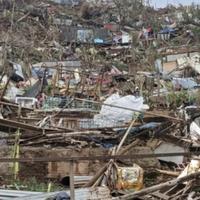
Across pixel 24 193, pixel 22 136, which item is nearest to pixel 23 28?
pixel 22 136

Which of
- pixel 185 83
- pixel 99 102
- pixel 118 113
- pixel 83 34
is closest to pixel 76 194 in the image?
pixel 99 102

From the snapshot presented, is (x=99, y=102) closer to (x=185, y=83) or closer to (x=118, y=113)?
(x=118, y=113)

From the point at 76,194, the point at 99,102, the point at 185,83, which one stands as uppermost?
the point at 185,83

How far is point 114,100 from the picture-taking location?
983 cm

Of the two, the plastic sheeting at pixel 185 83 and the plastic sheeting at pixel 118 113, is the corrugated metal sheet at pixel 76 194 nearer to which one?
the plastic sheeting at pixel 118 113

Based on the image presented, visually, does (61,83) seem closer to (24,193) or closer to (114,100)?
(114,100)

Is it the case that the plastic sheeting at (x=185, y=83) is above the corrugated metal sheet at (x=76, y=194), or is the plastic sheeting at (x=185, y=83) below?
above

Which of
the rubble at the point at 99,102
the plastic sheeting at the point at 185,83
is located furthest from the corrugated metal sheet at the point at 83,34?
the plastic sheeting at the point at 185,83

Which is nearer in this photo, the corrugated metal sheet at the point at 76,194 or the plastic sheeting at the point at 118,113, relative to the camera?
the corrugated metal sheet at the point at 76,194

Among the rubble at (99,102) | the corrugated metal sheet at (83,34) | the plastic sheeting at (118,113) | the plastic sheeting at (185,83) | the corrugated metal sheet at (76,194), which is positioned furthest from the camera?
the corrugated metal sheet at (83,34)

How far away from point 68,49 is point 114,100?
11425mm

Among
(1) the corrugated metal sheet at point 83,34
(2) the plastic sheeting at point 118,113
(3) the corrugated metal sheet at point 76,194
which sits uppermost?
(1) the corrugated metal sheet at point 83,34

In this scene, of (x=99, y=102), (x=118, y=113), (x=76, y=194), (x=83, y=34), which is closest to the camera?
(x=76, y=194)

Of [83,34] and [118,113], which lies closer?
[118,113]
